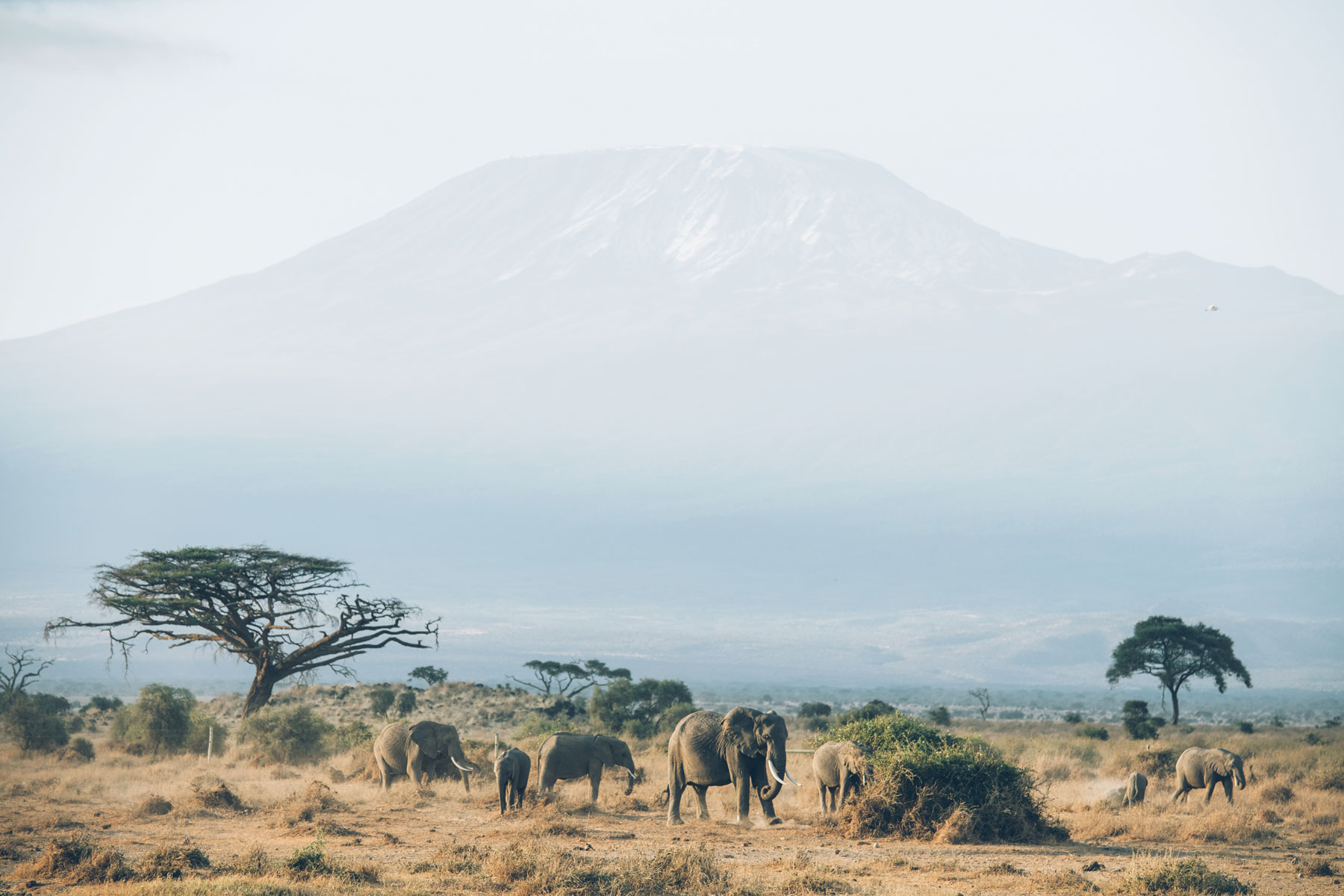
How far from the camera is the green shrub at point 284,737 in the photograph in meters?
35.7

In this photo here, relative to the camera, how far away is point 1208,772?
26672mm

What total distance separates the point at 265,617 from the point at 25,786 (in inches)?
536

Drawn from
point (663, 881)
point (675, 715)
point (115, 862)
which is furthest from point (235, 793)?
point (675, 715)

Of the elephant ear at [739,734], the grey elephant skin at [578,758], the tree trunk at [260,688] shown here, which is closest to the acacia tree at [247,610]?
the tree trunk at [260,688]

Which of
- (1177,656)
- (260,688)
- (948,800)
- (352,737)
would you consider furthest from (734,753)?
(1177,656)

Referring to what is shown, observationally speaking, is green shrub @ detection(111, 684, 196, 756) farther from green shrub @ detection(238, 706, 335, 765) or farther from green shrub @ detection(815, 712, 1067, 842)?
green shrub @ detection(815, 712, 1067, 842)

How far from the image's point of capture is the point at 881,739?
23.5 metres

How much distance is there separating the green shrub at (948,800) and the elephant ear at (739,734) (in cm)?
233

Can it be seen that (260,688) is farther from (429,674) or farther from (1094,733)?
(1094,733)

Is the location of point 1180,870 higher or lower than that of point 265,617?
lower

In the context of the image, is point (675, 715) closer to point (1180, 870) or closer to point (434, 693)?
point (434, 693)

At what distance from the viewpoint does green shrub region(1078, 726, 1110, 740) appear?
4653 centimetres

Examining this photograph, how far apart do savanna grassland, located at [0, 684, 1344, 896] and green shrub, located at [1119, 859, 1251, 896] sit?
38mm

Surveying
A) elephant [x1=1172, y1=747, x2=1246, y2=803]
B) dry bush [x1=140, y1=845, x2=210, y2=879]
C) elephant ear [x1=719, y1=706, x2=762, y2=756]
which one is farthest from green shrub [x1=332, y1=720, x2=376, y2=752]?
elephant [x1=1172, y1=747, x2=1246, y2=803]
